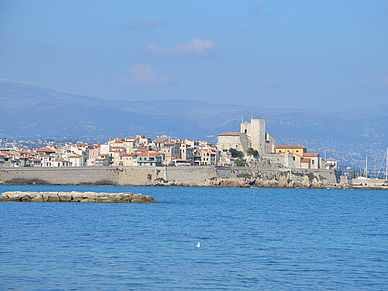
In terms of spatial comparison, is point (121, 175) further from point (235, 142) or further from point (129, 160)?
point (235, 142)

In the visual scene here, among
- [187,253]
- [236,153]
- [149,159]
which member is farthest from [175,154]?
[187,253]

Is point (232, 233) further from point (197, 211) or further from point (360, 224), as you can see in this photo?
point (197, 211)

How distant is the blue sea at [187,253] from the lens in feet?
47.2

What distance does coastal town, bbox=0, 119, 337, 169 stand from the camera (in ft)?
261

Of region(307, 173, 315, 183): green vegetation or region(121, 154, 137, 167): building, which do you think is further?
region(307, 173, 315, 183): green vegetation

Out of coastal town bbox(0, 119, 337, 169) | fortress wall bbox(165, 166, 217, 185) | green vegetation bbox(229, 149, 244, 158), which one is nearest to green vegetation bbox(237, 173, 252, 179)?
coastal town bbox(0, 119, 337, 169)

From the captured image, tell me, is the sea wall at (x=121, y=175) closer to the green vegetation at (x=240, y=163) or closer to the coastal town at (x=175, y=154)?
the coastal town at (x=175, y=154)

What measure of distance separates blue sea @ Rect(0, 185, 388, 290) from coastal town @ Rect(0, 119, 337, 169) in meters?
49.7

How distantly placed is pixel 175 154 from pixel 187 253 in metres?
64.6

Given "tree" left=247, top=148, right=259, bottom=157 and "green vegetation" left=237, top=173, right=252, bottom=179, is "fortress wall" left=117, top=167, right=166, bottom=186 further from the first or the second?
"tree" left=247, top=148, right=259, bottom=157

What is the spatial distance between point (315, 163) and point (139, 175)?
2998cm

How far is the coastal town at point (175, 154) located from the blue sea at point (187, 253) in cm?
4973

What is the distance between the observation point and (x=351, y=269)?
16.3m

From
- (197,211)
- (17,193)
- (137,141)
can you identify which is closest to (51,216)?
(197,211)
